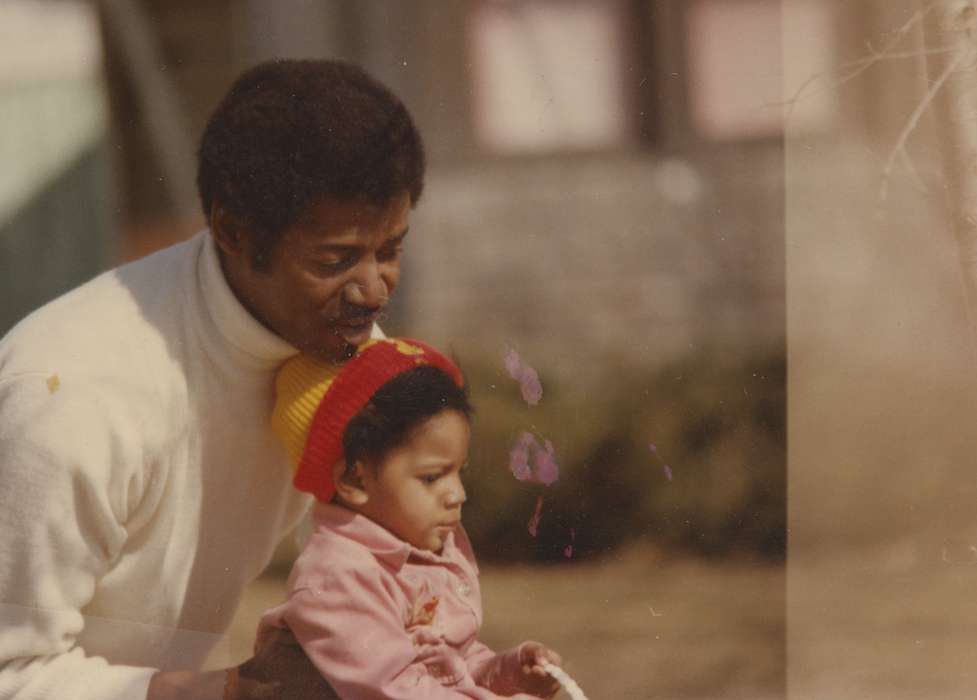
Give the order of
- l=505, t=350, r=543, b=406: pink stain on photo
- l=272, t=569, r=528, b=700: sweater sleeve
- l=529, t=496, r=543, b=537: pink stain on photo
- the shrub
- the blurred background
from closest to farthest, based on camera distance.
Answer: l=272, t=569, r=528, b=700: sweater sleeve
l=529, t=496, r=543, b=537: pink stain on photo
l=505, t=350, r=543, b=406: pink stain on photo
the blurred background
the shrub

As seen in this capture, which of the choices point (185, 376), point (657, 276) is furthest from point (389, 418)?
point (657, 276)

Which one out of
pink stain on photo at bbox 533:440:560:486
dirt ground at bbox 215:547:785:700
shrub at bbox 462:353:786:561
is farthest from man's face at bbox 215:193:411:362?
dirt ground at bbox 215:547:785:700

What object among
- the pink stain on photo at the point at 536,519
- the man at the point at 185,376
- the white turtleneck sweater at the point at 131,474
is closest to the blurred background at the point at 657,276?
the pink stain on photo at the point at 536,519

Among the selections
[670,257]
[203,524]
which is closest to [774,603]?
[670,257]

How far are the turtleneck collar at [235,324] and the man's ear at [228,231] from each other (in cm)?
5

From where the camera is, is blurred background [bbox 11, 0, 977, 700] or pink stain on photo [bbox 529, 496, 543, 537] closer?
pink stain on photo [bbox 529, 496, 543, 537]

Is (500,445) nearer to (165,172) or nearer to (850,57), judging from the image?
(850,57)

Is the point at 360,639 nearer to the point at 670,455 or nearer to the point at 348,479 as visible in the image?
the point at 348,479

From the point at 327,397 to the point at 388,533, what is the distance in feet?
0.70

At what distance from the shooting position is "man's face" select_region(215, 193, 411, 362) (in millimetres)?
2236

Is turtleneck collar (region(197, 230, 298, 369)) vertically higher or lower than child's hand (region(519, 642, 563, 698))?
higher

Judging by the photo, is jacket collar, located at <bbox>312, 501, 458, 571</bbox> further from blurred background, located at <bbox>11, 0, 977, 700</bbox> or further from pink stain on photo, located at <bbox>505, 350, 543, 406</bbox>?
pink stain on photo, located at <bbox>505, 350, 543, 406</bbox>

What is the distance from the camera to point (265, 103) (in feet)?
7.51

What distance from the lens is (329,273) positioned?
2.24 m
